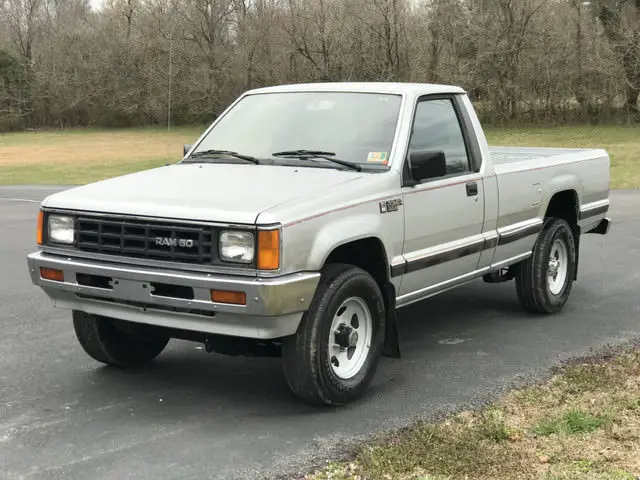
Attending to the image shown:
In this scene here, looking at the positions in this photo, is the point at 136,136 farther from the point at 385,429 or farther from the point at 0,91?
the point at 385,429

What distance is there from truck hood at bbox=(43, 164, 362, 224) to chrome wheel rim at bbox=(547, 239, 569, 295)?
3035 millimetres

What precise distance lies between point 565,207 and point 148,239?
4.50 m

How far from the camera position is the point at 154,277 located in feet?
15.7

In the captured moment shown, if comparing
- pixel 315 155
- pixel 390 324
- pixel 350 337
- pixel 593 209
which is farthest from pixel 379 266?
pixel 593 209

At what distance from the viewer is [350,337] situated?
5.21m

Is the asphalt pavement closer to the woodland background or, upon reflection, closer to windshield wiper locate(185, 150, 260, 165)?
windshield wiper locate(185, 150, 260, 165)

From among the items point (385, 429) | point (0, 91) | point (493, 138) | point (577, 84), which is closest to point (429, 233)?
point (385, 429)

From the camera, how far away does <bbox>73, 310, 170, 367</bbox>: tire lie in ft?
18.9

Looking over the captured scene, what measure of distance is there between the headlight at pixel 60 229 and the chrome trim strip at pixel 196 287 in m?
0.14

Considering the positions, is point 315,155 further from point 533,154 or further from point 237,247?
point 533,154

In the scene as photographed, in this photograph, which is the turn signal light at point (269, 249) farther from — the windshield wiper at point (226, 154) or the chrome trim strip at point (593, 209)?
the chrome trim strip at point (593, 209)

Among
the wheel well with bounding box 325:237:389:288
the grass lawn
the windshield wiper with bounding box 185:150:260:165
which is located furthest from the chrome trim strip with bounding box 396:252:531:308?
the grass lawn

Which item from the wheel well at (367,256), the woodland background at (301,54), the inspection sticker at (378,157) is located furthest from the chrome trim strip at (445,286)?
the woodland background at (301,54)

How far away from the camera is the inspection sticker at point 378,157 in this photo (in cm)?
566
